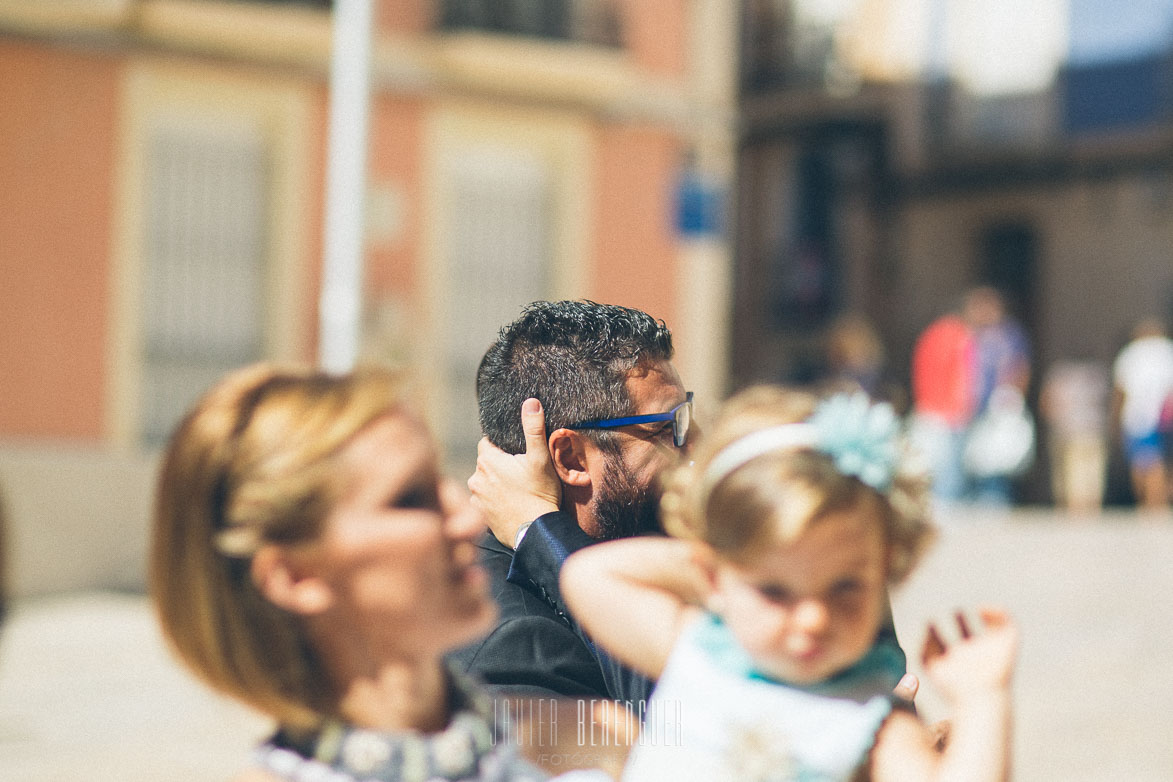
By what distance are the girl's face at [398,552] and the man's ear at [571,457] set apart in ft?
1.88

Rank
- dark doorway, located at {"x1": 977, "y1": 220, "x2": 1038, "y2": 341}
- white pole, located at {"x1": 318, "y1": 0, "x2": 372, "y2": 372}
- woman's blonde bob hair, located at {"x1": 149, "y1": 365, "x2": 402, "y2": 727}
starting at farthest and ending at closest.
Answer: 1. dark doorway, located at {"x1": 977, "y1": 220, "x2": 1038, "y2": 341}
2. white pole, located at {"x1": 318, "y1": 0, "x2": 372, "y2": 372}
3. woman's blonde bob hair, located at {"x1": 149, "y1": 365, "x2": 402, "y2": 727}

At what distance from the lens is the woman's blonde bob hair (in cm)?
136

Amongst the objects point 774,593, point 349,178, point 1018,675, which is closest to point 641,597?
point 774,593

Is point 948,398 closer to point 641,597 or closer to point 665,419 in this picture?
point 665,419

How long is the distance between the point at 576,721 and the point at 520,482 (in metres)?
0.33

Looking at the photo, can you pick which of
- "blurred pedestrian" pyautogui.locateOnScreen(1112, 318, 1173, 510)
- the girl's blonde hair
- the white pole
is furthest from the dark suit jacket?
"blurred pedestrian" pyautogui.locateOnScreen(1112, 318, 1173, 510)

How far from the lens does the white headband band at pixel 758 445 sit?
1.48 meters

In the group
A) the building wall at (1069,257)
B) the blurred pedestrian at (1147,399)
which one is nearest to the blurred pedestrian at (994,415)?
the blurred pedestrian at (1147,399)

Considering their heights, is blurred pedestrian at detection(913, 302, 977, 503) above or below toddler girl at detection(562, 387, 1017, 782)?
below

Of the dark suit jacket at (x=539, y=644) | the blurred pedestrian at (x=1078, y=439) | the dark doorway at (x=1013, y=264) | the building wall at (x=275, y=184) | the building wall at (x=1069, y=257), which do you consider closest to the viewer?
the dark suit jacket at (x=539, y=644)

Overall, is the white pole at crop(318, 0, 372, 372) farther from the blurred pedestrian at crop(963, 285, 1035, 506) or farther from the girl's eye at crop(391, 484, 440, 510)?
the girl's eye at crop(391, 484, 440, 510)

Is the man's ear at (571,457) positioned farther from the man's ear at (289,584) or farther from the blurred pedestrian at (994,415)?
the blurred pedestrian at (994,415)

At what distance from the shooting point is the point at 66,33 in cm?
1109

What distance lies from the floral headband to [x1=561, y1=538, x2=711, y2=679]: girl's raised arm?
0.13 m
